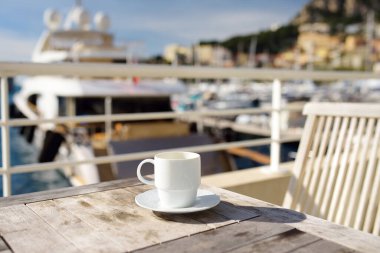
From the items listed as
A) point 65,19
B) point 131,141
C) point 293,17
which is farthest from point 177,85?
point 293,17

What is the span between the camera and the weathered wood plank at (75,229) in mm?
735

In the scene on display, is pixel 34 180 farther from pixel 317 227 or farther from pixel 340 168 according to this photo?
Answer: pixel 317 227

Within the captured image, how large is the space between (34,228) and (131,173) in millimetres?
6740

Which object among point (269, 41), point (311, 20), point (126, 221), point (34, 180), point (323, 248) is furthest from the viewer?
point (311, 20)

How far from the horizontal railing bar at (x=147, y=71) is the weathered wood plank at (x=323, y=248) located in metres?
1.46

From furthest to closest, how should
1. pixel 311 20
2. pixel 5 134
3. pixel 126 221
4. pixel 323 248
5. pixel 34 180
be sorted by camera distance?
pixel 311 20 < pixel 34 180 < pixel 5 134 < pixel 126 221 < pixel 323 248

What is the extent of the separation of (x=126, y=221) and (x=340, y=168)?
Result: 2.91 ft

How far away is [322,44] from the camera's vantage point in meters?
72.6

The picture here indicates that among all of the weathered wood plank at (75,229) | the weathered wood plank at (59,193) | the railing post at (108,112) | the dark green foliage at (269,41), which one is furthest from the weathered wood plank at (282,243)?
the dark green foliage at (269,41)

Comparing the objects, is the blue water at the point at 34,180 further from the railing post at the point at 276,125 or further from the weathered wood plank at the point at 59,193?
the weathered wood plank at the point at 59,193

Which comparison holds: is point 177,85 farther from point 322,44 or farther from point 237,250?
point 322,44

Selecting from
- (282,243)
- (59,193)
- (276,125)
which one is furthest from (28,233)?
(276,125)

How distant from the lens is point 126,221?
863 mm

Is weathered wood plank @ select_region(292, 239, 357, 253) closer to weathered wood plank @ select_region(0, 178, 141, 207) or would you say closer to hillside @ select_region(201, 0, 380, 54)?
weathered wood plank @ select_region(0, 178, 141, 207)
